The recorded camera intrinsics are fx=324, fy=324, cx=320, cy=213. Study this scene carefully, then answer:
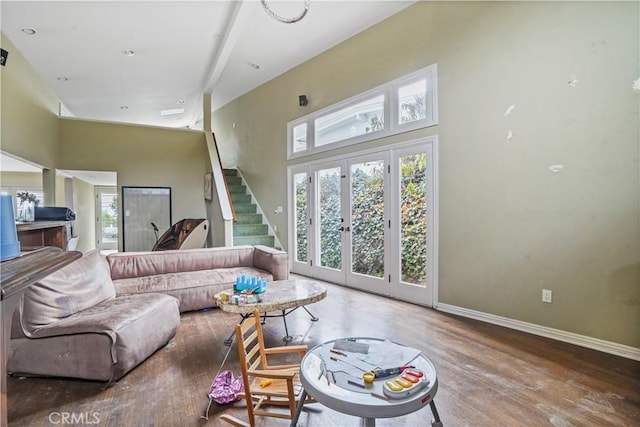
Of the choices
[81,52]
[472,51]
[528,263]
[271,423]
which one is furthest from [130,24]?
[528,263]

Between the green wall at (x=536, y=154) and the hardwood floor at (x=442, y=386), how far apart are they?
0.45 m

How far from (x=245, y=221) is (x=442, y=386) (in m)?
5.41

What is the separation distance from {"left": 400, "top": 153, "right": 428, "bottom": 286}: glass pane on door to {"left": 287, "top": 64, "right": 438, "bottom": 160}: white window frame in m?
0.41

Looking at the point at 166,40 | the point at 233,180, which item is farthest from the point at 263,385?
the point at 233,180

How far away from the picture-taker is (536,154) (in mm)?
3117

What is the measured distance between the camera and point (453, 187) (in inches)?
148

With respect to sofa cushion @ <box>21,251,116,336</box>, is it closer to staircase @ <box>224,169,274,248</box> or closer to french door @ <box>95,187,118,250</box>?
staircase @ <box>224,169,274,248</box>

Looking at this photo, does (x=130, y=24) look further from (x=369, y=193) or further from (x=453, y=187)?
(x=453, y=187)

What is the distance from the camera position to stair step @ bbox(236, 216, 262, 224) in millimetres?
6910

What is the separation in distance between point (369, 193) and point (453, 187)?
1282 mm

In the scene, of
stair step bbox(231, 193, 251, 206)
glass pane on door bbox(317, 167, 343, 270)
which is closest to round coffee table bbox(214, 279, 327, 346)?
glass pane on door bbox(317, 167, 343, 270)

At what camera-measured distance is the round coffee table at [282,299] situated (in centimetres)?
260

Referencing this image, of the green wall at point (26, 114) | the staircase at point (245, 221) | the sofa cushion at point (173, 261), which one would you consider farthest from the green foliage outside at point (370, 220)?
the green wall at point (26, 114)

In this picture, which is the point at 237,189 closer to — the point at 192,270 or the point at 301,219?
the point at 301,219
